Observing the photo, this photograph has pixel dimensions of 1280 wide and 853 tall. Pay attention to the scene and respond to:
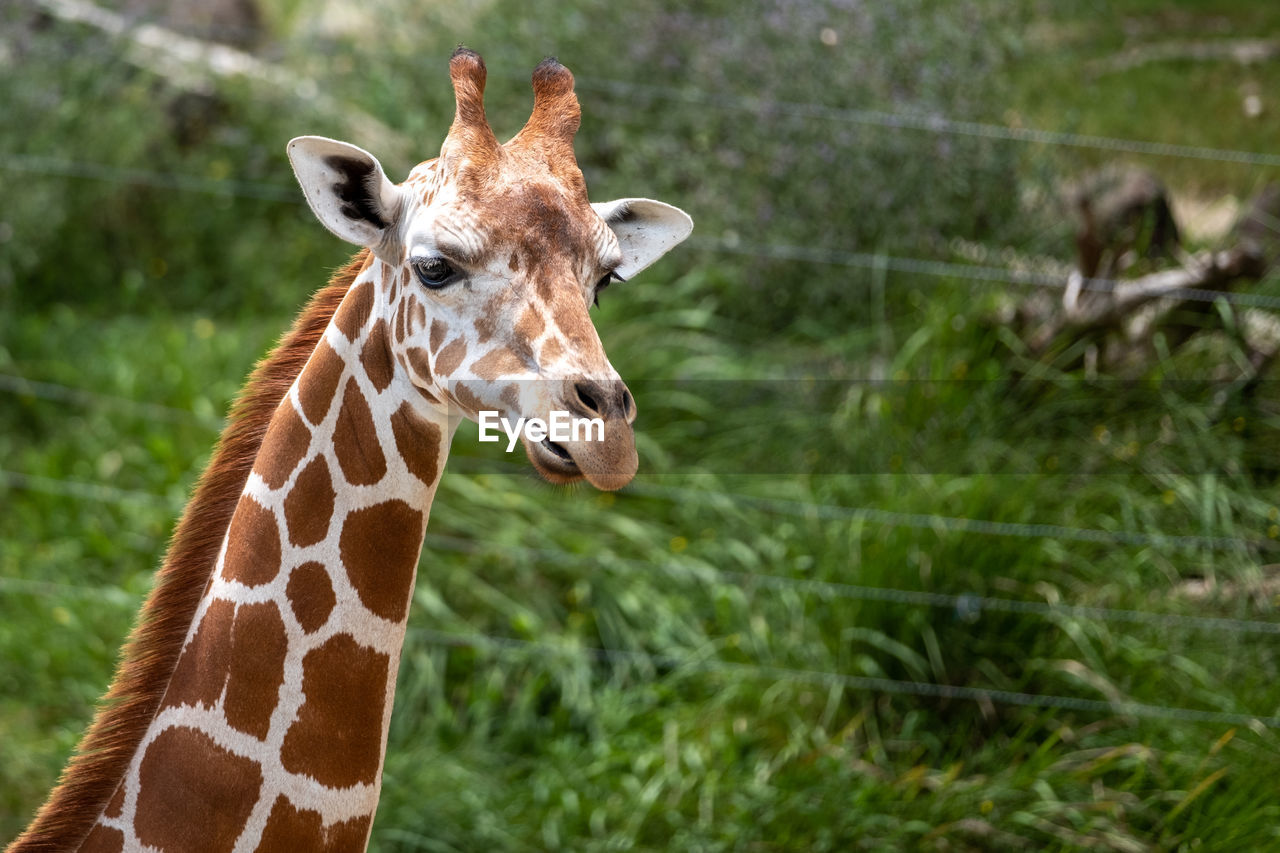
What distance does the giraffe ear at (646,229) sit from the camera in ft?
5.74

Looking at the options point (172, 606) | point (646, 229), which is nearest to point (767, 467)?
point (646, 229)

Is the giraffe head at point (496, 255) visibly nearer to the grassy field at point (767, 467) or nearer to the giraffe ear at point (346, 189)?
the giraffe ear at point (346, 189)

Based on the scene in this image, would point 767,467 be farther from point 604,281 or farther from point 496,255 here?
point 496,255

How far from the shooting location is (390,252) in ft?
5.35

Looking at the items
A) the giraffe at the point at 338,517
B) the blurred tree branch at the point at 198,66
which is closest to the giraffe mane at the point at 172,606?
the giraffe at the point at 338,517

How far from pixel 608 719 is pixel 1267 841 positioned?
185cm

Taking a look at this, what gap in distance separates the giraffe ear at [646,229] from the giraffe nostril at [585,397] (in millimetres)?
374

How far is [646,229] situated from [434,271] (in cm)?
38

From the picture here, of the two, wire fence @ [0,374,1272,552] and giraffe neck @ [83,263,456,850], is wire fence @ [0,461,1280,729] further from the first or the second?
giraffe neck @ [83,263,456,850]

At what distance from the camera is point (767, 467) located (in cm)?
430

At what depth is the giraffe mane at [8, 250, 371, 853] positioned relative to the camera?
1.65 metres

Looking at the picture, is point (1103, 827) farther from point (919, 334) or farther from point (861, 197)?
point (861, 197)

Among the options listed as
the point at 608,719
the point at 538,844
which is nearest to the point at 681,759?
the point at 608,719

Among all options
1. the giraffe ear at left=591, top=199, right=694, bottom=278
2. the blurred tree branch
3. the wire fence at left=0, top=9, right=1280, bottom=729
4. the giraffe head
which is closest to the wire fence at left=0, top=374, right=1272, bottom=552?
the wire fence at left=0, top=9, right=1280, bottom=729
